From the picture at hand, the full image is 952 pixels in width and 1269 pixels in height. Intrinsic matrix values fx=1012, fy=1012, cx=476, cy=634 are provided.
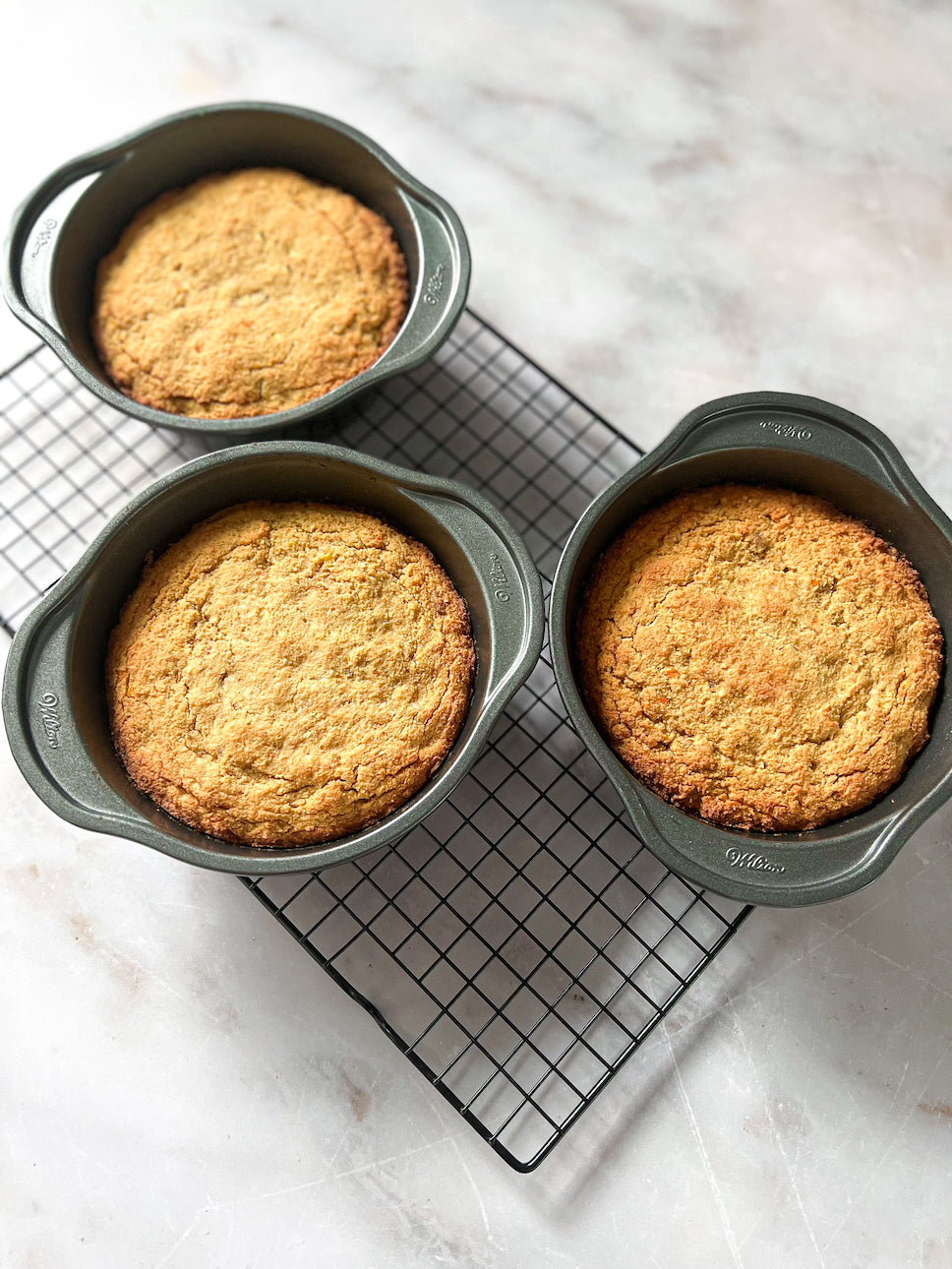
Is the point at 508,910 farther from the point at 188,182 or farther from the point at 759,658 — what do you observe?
the point at 188,182

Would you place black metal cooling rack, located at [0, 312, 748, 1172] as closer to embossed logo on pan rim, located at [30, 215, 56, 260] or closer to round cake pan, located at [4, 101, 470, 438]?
round cake pan, located at [4, 101, 470, 438]

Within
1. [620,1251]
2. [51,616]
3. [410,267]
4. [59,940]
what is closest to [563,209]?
[410,267]

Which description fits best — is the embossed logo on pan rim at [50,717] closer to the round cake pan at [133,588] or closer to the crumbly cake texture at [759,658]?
the round cake pan at [133,588]

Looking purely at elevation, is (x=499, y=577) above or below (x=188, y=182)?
below

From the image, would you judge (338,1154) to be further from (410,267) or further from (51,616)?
(410,267)

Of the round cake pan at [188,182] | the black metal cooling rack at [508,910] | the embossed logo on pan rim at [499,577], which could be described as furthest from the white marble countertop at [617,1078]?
the embossed logo on pan rim at [499,577]

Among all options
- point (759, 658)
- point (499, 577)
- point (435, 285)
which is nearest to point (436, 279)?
point (435, 285)
